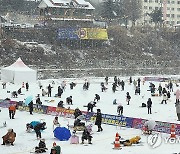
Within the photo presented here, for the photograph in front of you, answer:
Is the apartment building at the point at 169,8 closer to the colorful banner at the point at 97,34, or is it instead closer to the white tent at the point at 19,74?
the colorful banner at the point at 97,34

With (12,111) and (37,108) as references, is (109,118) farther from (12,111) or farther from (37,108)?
(37,108)

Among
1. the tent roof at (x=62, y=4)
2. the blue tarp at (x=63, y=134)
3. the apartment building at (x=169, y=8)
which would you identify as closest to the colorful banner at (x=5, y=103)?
the blue tarp at (x=63, y=134)

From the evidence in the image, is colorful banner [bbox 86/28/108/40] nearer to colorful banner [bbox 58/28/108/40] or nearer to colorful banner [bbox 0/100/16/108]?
colorful banner [bbox 58/28/108/40]

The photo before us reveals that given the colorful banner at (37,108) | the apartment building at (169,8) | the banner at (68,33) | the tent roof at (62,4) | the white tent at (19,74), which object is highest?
the apartment building at (169,8)

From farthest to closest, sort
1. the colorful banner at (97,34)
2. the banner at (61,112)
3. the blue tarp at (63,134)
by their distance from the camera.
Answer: the colorful banner at (97,34), the banner at (61,112), the blue tarp at (63,134)

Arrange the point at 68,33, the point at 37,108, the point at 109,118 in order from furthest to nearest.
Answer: the point at 68,33 → the point at 37,108 → the point at 109,118

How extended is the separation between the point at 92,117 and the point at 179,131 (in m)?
5.79

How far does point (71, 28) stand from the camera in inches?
2970

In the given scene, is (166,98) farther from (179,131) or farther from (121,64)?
(121,64)

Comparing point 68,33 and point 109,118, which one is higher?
point 68,33

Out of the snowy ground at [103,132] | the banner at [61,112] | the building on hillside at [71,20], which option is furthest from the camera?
the building on hillside at [71,20]

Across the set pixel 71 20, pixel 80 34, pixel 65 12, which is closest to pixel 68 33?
pixel 80 34

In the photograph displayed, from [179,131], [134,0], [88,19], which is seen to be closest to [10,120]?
[179,131]

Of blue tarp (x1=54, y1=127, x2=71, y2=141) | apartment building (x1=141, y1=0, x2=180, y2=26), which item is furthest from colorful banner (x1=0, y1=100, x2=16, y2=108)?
apartment building (x1=141, y1=0, x2=180, y2=26)
